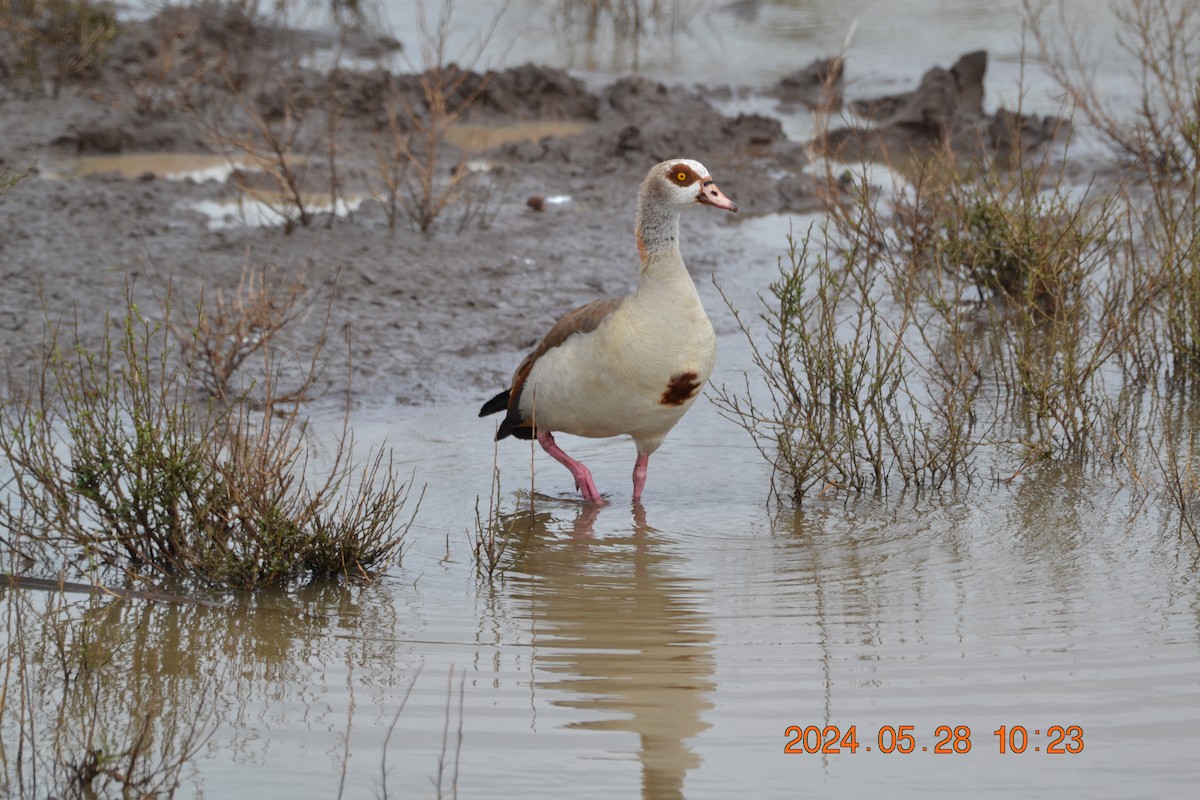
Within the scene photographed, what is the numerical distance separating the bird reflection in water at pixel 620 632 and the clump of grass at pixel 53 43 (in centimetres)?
942

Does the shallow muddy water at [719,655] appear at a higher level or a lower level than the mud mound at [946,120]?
lower

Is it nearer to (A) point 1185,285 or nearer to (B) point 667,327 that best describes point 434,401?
(B) point 667,327

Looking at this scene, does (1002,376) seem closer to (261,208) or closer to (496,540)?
(496,540)

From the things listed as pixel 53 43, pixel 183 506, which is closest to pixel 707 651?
pixel 183 506

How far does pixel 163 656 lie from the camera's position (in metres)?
4.69

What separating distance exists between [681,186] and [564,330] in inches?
29.4

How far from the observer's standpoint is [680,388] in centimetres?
580

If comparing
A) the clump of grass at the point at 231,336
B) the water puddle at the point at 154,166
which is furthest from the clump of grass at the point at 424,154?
the clump of grass at the point at 231,336

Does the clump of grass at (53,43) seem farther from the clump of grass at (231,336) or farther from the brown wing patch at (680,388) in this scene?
the brown wing patch at (680,388)

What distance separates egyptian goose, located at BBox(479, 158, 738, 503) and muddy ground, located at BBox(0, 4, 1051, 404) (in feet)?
5.37

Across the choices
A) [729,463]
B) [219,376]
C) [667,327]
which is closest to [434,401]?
[219,376]

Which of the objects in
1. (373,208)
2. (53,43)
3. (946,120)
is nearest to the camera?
(373,208)

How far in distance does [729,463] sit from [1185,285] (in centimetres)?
226
